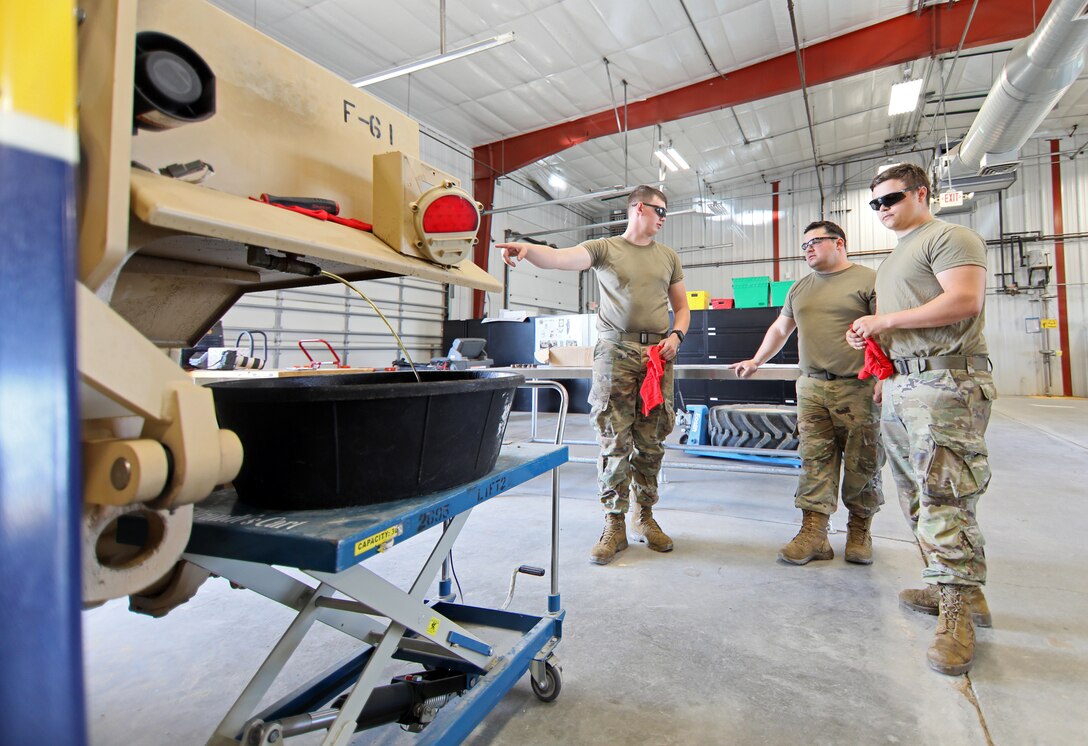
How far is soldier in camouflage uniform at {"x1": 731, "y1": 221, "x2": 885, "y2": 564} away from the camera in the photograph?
2.13 m

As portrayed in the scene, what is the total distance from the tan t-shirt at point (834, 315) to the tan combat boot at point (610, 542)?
1024mm

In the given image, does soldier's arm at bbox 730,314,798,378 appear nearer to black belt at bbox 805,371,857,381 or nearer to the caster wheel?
black belt at bbox 805,371,857,381

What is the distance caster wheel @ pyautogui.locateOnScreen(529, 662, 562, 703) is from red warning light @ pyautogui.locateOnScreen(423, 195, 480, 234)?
1011mm

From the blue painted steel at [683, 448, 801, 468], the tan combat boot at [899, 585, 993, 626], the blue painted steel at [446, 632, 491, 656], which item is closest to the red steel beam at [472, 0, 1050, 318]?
the blue painted steel at [683, 448, 801, 468]

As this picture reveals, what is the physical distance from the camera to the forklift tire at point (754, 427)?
3965 mm

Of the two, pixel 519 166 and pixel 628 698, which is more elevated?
pixel 519 166

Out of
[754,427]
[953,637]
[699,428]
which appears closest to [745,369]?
[953,637]

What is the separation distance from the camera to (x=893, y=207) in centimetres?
167

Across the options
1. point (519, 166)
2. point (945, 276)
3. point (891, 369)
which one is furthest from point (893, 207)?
point (519, 166)

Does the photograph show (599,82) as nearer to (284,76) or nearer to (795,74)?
(795,74)

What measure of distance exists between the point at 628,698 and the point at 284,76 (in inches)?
56.6

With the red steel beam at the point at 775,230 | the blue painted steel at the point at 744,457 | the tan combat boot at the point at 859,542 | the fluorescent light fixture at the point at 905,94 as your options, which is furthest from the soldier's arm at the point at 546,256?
the red steel beam at the point at 775,230

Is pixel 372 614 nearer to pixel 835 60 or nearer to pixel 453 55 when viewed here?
pixel 453 55

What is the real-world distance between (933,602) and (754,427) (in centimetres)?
245
